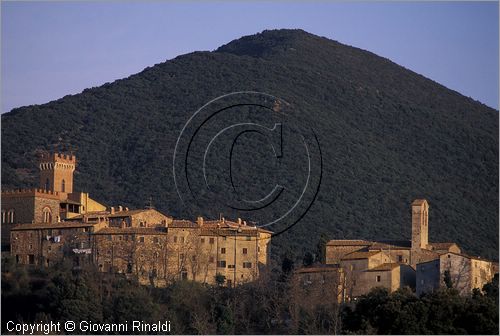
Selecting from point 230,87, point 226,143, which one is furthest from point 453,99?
point 226,143

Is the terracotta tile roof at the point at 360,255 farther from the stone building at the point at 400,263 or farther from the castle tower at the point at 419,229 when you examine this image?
the castle tower at the point at 419,229

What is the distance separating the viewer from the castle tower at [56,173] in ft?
224

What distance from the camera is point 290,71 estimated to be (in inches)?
4043

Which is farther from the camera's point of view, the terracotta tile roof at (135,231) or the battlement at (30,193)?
the battlement at (30,193)

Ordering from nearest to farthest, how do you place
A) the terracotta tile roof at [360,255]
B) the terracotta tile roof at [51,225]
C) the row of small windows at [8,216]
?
the terracotta tile roof at [360,255], the terracotta tile roof at [51,225], the row of small windows at [8,216]

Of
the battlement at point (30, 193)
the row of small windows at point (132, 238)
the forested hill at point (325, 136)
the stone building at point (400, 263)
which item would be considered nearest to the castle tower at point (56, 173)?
the battlement at point (30, 193)

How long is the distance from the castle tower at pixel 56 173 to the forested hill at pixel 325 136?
4.40 metres

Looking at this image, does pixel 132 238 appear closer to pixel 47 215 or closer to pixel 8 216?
pixel 47 215

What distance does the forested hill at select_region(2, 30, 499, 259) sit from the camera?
78.6 meters

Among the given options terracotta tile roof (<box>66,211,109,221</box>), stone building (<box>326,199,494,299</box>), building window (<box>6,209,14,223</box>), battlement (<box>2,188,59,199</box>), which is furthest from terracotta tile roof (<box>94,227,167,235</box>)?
stone building (<box>326,199,494,299</box>)

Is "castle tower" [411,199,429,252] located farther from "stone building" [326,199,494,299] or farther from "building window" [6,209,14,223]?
"building window" [6,209,14,223]

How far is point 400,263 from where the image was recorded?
59594mm

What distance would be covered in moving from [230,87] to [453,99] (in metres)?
18.6

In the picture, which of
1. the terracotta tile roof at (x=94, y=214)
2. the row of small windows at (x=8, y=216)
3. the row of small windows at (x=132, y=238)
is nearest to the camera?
the row of small windows at (x=132, y=238)
